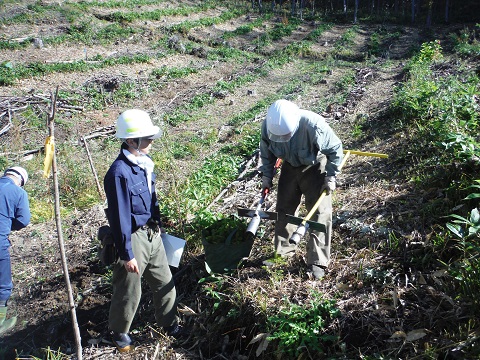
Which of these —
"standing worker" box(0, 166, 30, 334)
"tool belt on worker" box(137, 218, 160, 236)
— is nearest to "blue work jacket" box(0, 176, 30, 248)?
"standing worker" box(0, 166, 30, 334)

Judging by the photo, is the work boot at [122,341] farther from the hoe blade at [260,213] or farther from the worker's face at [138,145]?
the worker's face at [138,145]

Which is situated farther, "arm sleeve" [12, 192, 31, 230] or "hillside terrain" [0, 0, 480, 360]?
"arm sleeve" [12, 192, 31, 230]

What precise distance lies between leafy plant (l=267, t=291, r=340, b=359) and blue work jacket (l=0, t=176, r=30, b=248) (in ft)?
9.32

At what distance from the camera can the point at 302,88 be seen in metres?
12.9

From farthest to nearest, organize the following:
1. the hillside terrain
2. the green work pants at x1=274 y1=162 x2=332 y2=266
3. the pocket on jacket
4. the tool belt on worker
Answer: the green work pants at x1=274 y1=162 x2=332 y2=266
the pocket on jacket
the tool belt on worker
the hillside terrain

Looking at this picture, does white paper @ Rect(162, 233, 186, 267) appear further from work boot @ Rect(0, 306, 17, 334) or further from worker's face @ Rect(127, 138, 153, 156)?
work boot @ Rect(0, 306, 17, 334)

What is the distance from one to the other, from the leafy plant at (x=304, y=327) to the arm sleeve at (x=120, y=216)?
1285mm

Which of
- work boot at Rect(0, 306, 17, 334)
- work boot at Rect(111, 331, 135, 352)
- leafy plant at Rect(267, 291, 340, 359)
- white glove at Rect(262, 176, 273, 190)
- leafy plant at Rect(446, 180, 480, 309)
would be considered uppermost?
white glove at Rect(262, 176, 273, 190)

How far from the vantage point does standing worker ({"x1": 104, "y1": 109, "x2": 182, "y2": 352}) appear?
3.22 metres

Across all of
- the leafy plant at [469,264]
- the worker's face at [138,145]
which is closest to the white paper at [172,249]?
the worker's face at [138,145]

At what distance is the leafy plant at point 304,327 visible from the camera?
3.17 meters

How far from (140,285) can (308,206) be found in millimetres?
1754

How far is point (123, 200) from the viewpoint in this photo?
3232 mm

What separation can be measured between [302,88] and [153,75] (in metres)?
5.48
